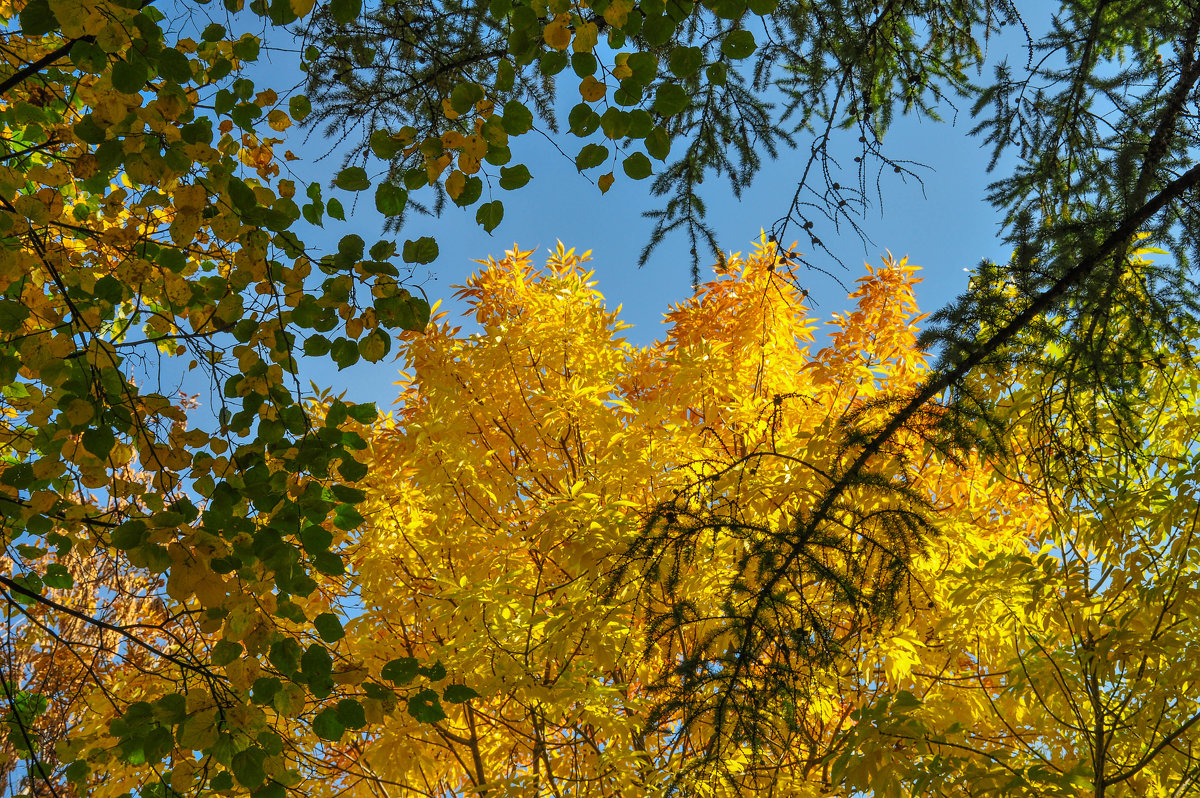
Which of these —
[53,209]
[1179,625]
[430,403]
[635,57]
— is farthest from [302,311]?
[1179,625]

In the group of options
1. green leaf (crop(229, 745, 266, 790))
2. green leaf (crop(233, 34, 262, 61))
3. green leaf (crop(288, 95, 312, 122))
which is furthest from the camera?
green leaf (crop(288, 95, 312, 122))

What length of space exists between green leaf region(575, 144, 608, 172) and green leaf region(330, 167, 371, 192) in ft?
1.92

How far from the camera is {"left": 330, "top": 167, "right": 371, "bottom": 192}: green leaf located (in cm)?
191

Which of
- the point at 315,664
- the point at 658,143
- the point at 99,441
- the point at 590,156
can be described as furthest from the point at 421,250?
the point at 315,664

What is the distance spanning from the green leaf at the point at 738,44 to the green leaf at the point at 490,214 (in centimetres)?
69

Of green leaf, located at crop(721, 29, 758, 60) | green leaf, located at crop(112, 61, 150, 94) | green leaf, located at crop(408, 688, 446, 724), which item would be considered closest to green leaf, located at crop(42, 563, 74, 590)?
green leaf, located at crop(408, 688, 446, 724)

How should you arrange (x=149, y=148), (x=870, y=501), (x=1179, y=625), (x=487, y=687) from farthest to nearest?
(x=487, y=687) < (x=1179, y=625) < (x=870, y=501) < (x=149, y=148)

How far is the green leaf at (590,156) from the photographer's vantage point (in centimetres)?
184

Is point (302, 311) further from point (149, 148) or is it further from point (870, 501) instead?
point (870, 501)

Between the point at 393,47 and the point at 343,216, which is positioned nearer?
the point at 343,216

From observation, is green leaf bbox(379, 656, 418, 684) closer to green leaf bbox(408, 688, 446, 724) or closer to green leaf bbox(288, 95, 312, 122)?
green leaf bbox(408, 688, 446, 724)

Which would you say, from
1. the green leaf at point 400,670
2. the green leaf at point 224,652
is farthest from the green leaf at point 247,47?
the green leaf at point 400,670

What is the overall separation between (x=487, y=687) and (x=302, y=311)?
2088 millimetres

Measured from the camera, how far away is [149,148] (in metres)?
1.83
